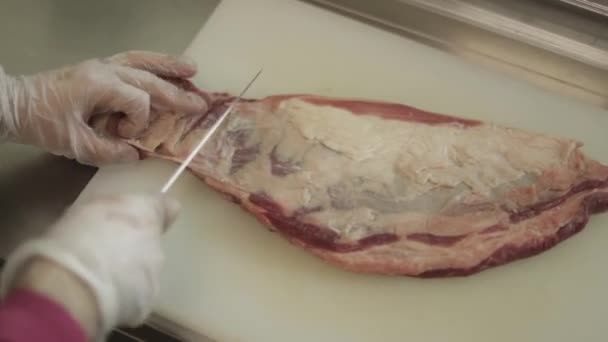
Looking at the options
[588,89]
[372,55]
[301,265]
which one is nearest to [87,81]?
[301,265]

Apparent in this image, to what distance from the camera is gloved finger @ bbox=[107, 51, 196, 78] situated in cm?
160

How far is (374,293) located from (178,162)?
48 centimetres

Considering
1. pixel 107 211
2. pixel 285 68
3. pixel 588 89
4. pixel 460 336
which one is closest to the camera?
pixel 107 211

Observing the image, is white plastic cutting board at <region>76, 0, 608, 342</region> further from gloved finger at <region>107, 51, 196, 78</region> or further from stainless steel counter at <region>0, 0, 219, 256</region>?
stainless steel counter at <region>0, 0, 219, 256</region>

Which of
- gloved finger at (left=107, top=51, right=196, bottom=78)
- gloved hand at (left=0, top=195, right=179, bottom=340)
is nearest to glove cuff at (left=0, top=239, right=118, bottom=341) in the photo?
gloved hand at (left=0, top=195, right=179, bottom=340)

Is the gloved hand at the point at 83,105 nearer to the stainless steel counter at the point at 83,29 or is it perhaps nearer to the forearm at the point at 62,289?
the stainless steel counter at the point at 83,29

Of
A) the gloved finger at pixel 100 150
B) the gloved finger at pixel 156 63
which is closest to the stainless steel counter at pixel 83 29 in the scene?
the gloved finger at pixel 100 150

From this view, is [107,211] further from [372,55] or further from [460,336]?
[372,55]

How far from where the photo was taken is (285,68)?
1771 millimetres

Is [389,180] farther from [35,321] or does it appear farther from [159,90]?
[35,321]

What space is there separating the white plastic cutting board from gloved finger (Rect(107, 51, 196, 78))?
0.12 m

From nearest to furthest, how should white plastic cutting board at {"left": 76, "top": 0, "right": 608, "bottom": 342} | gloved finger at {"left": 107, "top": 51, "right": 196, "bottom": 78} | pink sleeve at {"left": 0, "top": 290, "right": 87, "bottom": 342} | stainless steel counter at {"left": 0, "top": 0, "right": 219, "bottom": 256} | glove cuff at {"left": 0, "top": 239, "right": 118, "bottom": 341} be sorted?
pink sleeve at {"left": 0, "top": 290, "right": 87, "bottom": 342} → glove cuff at {"left": 0, "top": 239, "right": 118, "bottom": 341} → white plastic cutting board at {"left": 76, "top": 0, "right": 608, "bottom": 342} → gloved finger at {"left": 107, "top": 51, "right": 196, "bottom": 78} → stainless steel counter at {"left": 0, "top": 0, "right": 219, "bottom": 256}

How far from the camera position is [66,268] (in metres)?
1.05

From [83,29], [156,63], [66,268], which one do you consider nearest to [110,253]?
[66,268]
